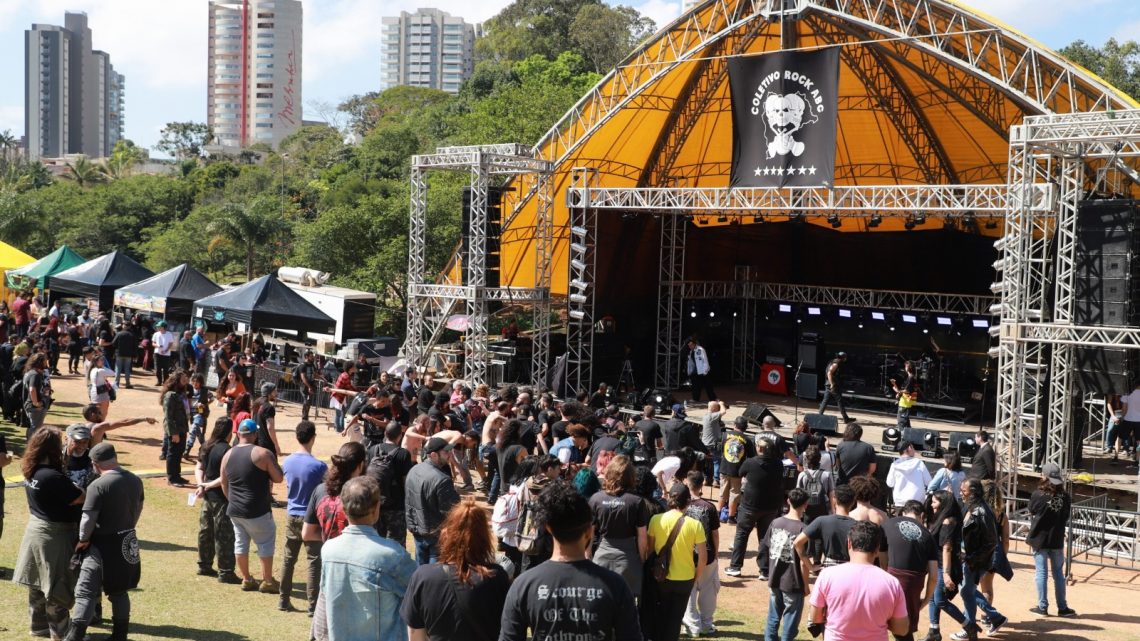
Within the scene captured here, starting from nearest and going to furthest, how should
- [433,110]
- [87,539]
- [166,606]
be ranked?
[87,539] → [166,606] → [433,110]

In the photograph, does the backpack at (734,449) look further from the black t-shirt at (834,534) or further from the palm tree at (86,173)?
the palm tree at (86,173)

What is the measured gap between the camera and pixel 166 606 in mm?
7457

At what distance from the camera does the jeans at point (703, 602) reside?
25.9ft

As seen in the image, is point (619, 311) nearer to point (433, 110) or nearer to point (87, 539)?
point (87, 539)

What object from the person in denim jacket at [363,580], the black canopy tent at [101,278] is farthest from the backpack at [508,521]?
the black canopy tent at [101,278]

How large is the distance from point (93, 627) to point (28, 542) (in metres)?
0.92

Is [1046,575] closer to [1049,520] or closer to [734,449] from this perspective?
[1049,520]

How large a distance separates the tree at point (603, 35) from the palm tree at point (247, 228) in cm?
2324

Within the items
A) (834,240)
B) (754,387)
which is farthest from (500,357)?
(834,240)

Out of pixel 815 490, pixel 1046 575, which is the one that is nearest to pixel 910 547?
pixel 815 490

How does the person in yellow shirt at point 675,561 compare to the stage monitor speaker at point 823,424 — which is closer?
the person in yellow shirt at point 675,561

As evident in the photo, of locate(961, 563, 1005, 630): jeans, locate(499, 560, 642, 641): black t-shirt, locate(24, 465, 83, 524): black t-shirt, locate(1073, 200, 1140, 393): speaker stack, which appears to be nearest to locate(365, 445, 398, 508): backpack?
locate(24, 465, 83, 524): black t-shirt

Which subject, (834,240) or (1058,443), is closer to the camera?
(1058,443)

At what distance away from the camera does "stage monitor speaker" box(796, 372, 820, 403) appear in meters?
24.9
